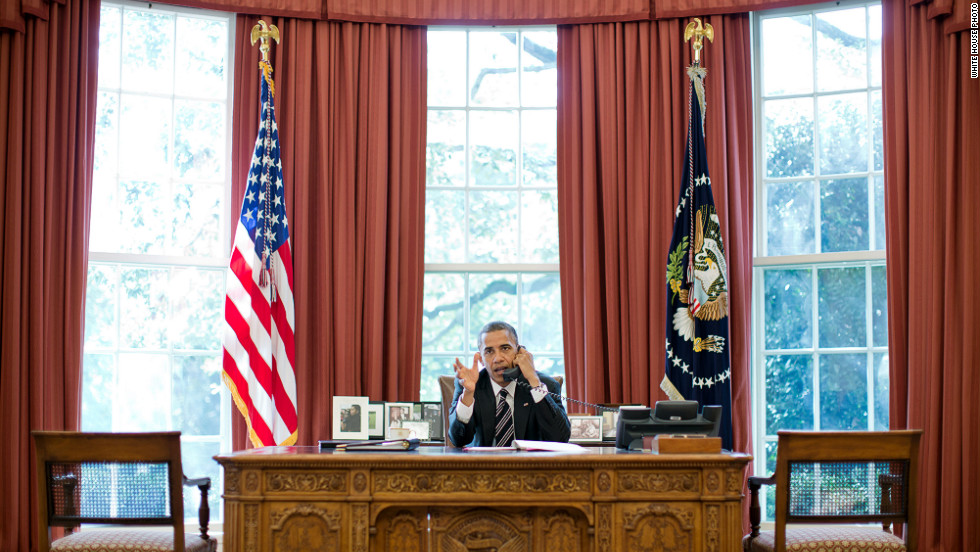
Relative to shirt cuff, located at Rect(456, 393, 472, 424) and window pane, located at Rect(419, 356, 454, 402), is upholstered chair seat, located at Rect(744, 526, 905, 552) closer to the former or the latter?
shirt cuff, located at Rect(456, 393, 472, 424)

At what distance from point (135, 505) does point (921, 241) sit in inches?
159

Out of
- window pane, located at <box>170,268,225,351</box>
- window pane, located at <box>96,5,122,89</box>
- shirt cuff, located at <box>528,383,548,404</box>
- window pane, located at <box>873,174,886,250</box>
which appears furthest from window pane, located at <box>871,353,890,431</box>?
window pane, located at <box>96,5,122,89</box>

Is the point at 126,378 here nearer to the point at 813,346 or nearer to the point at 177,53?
the point at 177,53

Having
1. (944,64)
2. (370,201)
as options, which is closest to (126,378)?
(370,201)

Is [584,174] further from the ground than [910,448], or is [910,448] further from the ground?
[584,174]

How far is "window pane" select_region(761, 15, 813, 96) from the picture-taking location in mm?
5547

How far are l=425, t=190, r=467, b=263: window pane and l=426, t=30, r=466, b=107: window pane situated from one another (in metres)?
0.58

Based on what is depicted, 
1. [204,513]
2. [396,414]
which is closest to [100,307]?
[204,513]

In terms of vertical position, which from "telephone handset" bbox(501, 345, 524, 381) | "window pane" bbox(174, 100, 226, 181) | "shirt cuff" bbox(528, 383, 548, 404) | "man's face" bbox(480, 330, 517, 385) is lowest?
"shirt cuff" bbox(528, 383, 548, 404)

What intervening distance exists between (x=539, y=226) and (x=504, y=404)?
1.76 m

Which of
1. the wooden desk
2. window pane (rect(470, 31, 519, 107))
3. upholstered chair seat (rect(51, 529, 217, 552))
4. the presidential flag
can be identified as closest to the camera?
the wooden desk

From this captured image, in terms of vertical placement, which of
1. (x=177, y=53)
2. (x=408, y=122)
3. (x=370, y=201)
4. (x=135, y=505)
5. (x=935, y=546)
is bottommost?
(x=935, y=546)

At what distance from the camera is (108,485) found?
3525 mm

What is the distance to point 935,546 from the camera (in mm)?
4754
